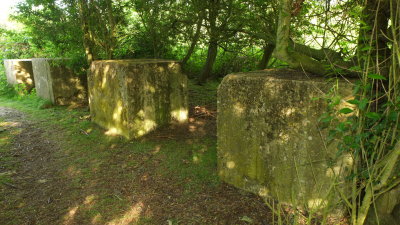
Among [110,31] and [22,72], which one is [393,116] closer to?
[110,31]

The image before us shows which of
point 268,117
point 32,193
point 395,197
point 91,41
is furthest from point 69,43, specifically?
point 395,197

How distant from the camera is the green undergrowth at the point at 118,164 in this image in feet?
12.4

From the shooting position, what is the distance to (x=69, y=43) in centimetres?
731

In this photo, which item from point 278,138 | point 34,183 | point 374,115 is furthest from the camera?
point 34,183

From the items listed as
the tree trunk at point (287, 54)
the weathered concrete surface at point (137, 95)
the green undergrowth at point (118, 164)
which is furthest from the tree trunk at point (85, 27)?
the tree trunk at point (287, 54)

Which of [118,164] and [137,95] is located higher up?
[137,95]

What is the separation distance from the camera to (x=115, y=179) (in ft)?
13.8

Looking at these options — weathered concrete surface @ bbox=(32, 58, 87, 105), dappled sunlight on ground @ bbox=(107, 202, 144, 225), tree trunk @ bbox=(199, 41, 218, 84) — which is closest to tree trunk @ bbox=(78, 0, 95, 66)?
weathered concrete surface @ bbox=(32, 58, 87, 105)

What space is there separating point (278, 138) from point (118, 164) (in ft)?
8.26

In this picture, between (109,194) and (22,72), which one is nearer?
(109,194)

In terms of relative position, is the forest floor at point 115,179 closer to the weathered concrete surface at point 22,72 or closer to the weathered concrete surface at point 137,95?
the weathered concrete surface at point 137,95

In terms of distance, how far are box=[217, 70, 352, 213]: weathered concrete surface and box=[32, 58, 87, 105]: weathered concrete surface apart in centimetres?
587

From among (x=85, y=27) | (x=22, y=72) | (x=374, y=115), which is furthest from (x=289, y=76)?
(x=22, y=72)

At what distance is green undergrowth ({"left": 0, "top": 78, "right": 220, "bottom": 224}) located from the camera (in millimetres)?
3768
